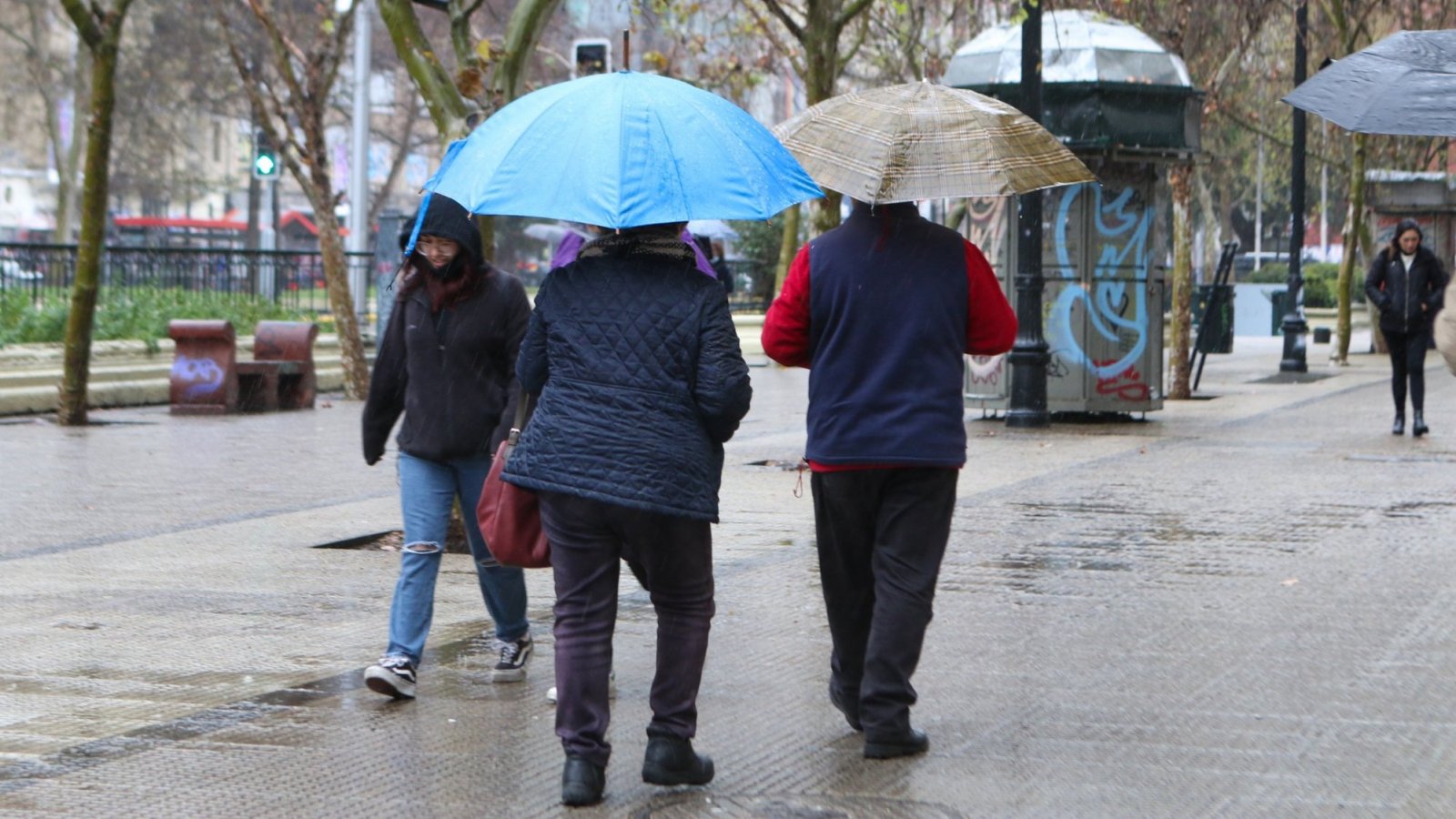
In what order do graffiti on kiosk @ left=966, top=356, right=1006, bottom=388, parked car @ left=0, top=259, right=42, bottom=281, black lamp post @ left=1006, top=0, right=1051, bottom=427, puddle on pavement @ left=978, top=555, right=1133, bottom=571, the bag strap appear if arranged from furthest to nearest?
parked car @ left=0, top=259, right=42, bottom=281
graffiti on kiosk @ left=966, top=356, right=1006, bottom=388
black lamp post @ left=1006, top=0, right=1051, bottom=427
puddle on pavement @ left=978, top=555, right=1133, bottom=571
the bag strap

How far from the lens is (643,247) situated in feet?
16.4

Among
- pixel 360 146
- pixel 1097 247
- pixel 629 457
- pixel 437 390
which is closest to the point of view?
pixel 629 457

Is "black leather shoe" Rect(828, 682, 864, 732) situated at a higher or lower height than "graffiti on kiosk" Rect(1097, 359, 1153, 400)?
lower

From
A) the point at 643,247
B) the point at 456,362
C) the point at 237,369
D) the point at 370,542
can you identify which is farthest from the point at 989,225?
the point at 643,247

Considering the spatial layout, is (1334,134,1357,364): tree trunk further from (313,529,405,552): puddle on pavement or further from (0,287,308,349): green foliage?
(313,529,405,552): puddle on pavement

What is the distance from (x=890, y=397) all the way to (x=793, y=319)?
386mm

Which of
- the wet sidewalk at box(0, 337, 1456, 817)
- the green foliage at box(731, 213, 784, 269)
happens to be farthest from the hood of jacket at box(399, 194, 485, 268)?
the green foliage at box(731, 213, 784, 269)

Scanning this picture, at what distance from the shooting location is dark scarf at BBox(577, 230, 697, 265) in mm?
5004

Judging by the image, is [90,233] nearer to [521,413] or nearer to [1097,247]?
[1097,247]

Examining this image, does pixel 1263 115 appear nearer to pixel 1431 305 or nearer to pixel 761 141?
pixel 1431 305

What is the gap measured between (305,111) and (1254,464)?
9.29m

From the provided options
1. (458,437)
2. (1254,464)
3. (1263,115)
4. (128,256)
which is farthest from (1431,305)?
(1263,115)

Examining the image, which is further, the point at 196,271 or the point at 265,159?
the point at 265,159

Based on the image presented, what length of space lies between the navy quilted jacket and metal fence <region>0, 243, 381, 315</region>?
1566 centimetres
